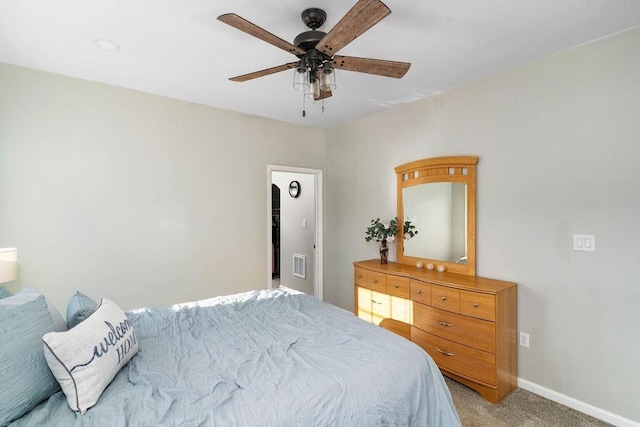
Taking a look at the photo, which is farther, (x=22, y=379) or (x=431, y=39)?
(x=431, y=39)

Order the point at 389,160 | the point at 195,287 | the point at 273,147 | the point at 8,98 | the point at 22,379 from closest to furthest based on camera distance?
the point at 22,379 → the point at 8,98 → the point at 195,287 → the point at 389,160 → the point at 273,147

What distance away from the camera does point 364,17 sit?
1.39m

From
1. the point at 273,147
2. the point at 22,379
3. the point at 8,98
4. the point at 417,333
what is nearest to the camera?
the point at 22,379

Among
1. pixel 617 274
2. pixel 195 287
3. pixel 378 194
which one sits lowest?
pixel 195 287

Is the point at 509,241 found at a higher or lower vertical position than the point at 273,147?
lower

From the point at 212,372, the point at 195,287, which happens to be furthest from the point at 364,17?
the point at 195,287

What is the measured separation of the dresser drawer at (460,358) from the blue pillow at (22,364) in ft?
8.31

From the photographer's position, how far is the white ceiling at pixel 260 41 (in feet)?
5.98

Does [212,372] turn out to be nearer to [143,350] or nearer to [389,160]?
[143,350]

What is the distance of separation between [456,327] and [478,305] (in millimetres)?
277

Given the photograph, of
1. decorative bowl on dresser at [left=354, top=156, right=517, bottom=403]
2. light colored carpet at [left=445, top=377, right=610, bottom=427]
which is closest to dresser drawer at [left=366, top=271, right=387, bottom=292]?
decorative bowl on dresser at [left=354, top=156, right=517, bottom=403]

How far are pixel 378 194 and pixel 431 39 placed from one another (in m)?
1.93

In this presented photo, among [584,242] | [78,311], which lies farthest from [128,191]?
[584,242]

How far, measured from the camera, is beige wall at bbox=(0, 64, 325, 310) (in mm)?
2574
